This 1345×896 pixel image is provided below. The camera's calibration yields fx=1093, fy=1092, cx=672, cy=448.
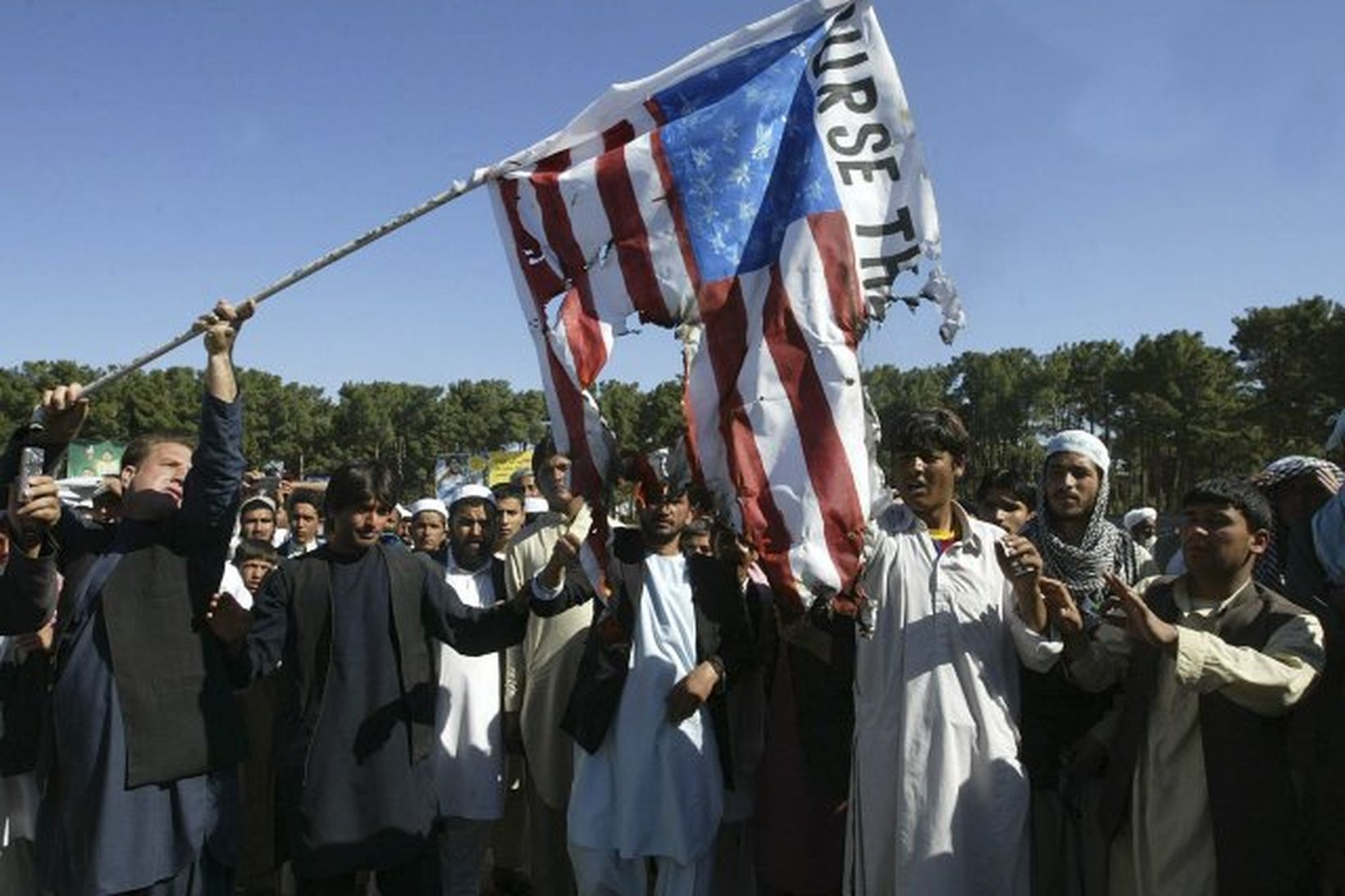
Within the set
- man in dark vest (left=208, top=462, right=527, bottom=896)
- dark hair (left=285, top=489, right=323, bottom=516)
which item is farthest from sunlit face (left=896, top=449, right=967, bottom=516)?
dark hair (left=285, top=489, right=323, bottom=516)

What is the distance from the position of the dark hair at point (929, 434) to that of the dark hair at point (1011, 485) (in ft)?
5.26

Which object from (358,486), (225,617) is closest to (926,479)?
(358,486)

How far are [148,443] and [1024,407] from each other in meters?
66.4

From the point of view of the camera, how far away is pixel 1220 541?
10.5 feet

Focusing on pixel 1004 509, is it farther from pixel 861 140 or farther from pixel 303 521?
pixel 303 521

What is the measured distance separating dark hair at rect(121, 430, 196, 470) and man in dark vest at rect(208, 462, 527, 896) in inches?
21.0

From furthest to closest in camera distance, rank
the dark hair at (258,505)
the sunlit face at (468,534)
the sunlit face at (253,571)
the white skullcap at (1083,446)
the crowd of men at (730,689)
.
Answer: the dark hair at (258,505) < the sunlit face at (253,571) < the sunlit face at (468,534) < the white skullcap at (1083,446) < the crowd of men at (730,689)

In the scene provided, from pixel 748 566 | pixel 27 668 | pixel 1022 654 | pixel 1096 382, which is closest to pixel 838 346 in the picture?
pixel 1022 654

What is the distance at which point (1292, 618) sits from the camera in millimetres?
3121

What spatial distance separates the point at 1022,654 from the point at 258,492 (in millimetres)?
4803

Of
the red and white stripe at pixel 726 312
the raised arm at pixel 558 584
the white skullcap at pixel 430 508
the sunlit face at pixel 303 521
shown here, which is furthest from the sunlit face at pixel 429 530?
the red and white stripe at pixel 726 312

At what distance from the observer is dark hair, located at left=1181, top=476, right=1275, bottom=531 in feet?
10.6

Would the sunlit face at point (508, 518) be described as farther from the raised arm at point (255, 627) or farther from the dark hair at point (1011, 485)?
the dark hair at point (1011, 485)

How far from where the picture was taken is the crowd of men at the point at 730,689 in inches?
122
